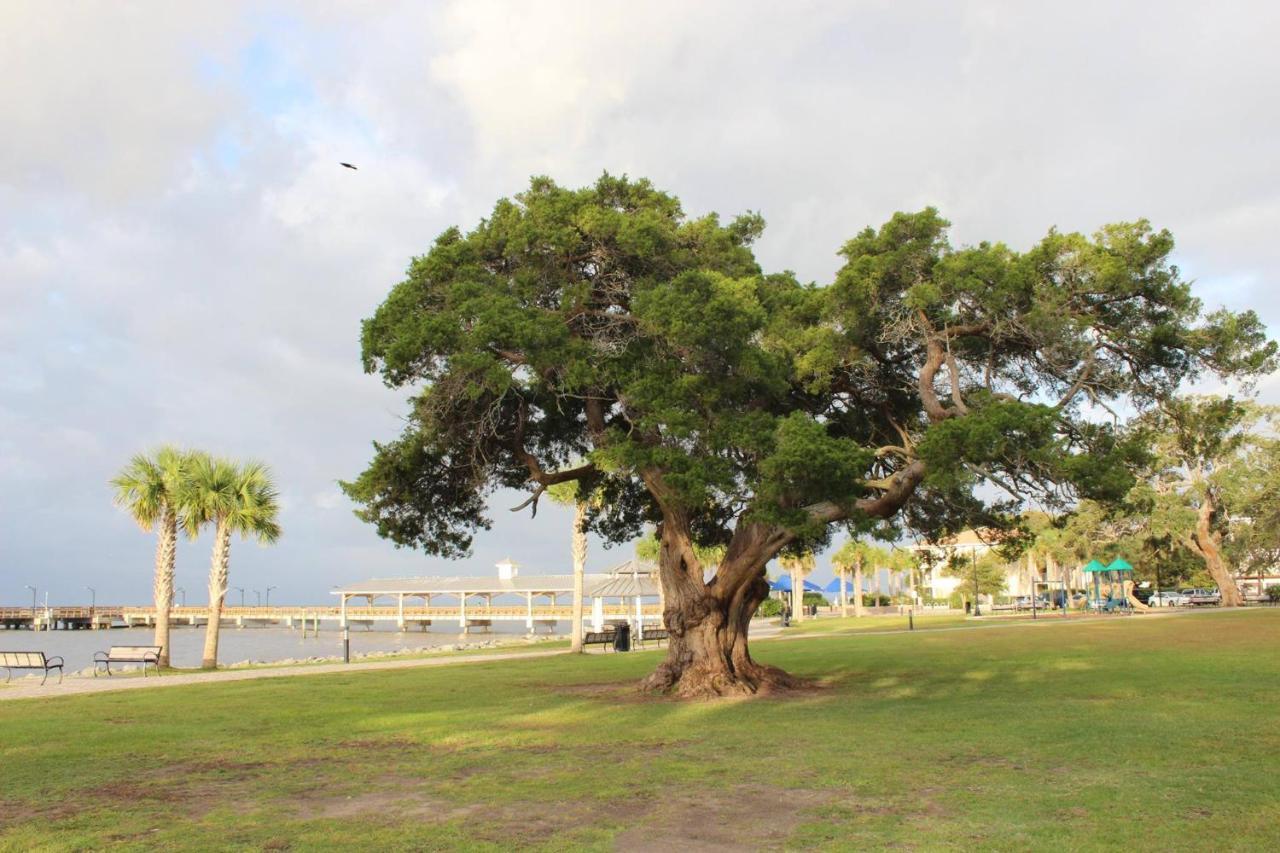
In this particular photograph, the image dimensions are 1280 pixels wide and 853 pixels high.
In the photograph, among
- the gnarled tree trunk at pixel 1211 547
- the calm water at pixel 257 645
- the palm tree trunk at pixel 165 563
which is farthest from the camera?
the gnarled tree trunk at pixel 1211 547

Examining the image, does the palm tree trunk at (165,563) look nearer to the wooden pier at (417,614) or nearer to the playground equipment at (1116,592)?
the wooden pier at (417,614)

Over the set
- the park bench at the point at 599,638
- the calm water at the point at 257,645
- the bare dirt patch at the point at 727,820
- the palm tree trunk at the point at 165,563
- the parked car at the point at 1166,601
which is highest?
the palm tree trunk at the point at 165,563

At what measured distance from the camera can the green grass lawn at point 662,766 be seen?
737 cm

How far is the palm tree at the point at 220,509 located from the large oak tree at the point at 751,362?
42.9 ft

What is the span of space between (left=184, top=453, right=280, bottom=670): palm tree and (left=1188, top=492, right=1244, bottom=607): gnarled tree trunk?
1857 inches

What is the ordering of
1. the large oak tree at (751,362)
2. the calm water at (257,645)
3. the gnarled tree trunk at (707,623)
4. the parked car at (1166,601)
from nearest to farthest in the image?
the large oak tree at (751,362), the gnarled tree trunk at (707,623), the calm water at (257,645), the parked car at (1166,601)

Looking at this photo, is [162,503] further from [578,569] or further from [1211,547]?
[1211,547]

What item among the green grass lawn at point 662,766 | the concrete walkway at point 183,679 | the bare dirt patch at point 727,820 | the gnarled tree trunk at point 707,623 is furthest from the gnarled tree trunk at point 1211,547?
the bare dirt patch at point 727,820

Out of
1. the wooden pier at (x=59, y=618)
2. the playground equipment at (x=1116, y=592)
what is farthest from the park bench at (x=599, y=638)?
the wooden pier at (x=59, y=618)

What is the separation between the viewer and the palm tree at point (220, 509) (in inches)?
1179

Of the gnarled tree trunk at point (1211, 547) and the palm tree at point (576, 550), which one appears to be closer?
the palm tree at point (576, 550)

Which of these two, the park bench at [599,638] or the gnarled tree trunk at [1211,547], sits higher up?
the gnarled tree trunk at [1211,547]

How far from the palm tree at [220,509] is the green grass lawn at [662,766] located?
1052 centimetres

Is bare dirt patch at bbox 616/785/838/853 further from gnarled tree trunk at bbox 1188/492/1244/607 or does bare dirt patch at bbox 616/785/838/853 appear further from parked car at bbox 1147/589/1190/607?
parked car at bbox 1147/589/1190/607
